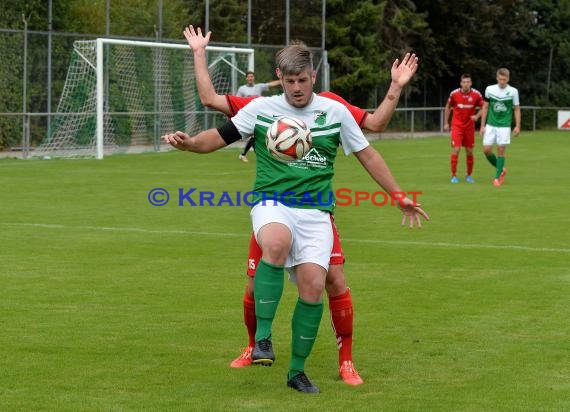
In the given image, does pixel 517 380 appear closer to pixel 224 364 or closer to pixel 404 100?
pixel 224 364

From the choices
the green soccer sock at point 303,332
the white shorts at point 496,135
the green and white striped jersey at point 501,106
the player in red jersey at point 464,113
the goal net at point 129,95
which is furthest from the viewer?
the goal net at point 129,95

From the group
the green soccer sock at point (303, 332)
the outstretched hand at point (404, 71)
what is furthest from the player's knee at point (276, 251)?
the outstretched hand at point (404, 71)

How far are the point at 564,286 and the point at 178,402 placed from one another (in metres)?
4.94

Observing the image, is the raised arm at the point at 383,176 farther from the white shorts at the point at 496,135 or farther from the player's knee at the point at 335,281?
the white shorts at the point at 496,135

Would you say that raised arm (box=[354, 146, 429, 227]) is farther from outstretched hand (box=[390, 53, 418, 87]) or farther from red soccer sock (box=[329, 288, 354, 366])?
red soccer sock (box=[329, 288, 354, 366])

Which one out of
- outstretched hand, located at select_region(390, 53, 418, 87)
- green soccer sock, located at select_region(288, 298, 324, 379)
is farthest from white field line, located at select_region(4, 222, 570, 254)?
green soccer sock, located at select_region(288, 298, 324, 379)

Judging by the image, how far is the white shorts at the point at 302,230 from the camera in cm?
672

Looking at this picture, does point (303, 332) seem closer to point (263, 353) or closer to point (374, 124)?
point (263, 353)

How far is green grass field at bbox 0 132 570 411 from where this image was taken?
669 centimetres

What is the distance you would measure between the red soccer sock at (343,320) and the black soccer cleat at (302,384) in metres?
0.41

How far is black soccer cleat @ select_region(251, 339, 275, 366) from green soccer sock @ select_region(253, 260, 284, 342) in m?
0.03

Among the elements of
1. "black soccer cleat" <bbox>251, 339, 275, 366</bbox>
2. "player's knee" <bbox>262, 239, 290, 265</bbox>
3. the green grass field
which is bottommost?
the green grass field

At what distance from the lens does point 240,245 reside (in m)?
13.4

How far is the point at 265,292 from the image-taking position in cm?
675
